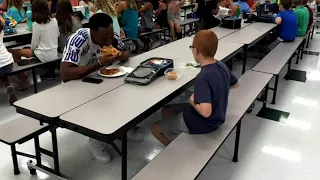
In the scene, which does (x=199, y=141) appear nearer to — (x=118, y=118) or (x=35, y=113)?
(x=118, y=118)

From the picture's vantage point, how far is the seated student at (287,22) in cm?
491

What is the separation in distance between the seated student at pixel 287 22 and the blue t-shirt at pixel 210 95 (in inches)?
130

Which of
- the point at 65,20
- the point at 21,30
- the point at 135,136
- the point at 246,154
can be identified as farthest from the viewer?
the point at 21,30

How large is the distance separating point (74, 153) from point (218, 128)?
1.28 m

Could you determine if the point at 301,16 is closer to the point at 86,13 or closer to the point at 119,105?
the point at 86,13

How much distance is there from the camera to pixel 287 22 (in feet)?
16.1

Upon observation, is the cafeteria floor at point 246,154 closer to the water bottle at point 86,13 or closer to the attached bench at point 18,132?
the attached bench at point 18,132

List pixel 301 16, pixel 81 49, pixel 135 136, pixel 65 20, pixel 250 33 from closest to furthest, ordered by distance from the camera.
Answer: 1. pixel 81 49
2. pixel 135 136
3. pixel 65 20
4. pixel 250 33
5. pixel 301 16

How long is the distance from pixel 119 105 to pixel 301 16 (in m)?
4.28

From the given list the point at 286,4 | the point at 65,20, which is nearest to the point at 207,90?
the point at 65,20

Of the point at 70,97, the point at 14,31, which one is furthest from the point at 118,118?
the point at 14,31

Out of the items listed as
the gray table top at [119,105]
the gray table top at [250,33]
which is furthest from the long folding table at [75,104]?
the gray table top at [250,33]

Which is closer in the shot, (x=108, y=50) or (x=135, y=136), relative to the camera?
(x=108, y=50)

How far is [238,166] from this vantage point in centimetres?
266
